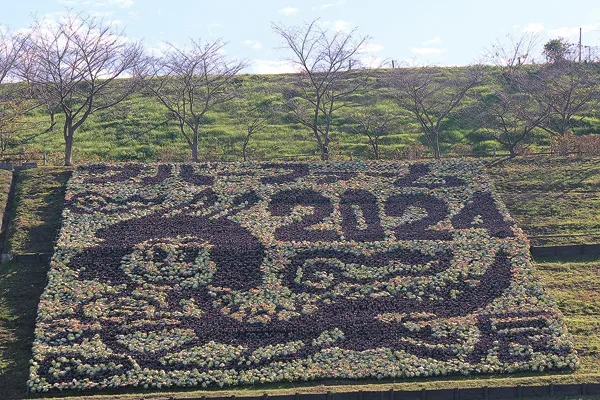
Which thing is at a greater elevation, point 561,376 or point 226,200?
point 226,200

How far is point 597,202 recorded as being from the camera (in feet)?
123

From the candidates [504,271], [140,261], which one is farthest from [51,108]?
[504,271]

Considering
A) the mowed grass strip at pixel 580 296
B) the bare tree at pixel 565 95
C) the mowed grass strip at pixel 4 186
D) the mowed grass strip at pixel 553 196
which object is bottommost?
the mowed grass strip at pixel 580 296

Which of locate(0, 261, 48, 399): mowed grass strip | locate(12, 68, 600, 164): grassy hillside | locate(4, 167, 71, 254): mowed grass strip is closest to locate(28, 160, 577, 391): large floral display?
locate(0, 261, 48, 399): mowed grass strip

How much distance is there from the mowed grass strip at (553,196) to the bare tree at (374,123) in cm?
854

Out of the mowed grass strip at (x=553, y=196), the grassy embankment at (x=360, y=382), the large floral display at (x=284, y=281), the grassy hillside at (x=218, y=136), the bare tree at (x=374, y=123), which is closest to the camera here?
the grassy embankment at (x=360, y=382)

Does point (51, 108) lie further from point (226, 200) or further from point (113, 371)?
point (113, 371)

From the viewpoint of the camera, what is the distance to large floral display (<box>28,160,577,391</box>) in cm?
2677

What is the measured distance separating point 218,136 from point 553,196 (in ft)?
69.3

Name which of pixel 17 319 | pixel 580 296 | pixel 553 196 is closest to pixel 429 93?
pixel 553 196

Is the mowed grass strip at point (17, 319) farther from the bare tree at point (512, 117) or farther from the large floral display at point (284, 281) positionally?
the bare tree at point (512, 117)

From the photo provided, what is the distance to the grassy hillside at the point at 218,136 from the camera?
159 ft

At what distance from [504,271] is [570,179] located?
10.1 m

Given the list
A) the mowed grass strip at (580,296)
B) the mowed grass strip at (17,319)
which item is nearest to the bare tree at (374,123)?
the mowed grass strip at (580,296)
